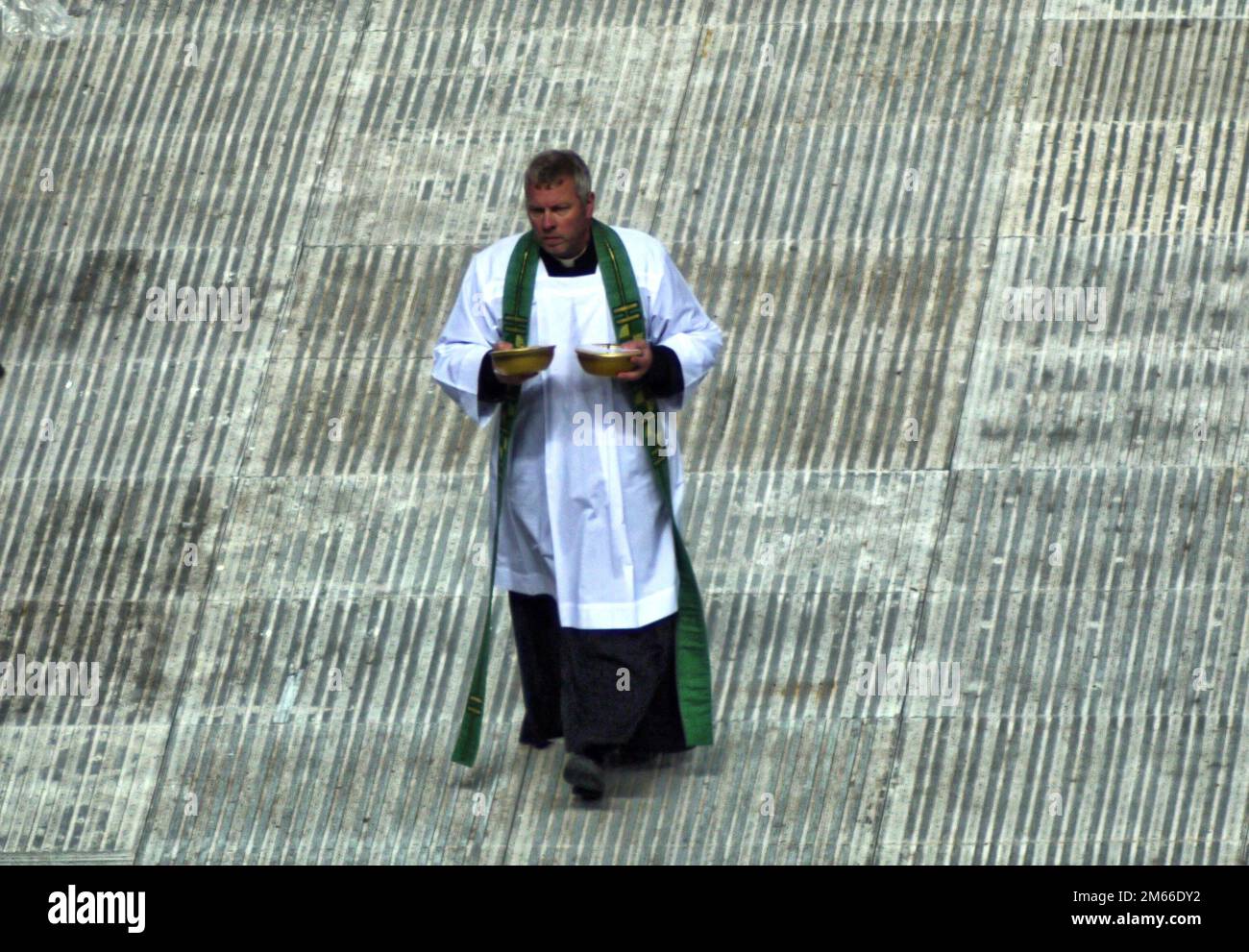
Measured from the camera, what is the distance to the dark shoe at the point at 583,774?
8078mm

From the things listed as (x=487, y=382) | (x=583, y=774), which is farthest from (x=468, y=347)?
(x=583, y=774)

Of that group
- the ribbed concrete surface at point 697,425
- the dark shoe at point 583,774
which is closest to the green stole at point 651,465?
the ribbed concrete surface at point 697,425

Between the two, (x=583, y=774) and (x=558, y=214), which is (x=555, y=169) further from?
(x=583, y=774)

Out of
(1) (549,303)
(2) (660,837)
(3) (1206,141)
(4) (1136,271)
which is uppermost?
(3) (1206,141)

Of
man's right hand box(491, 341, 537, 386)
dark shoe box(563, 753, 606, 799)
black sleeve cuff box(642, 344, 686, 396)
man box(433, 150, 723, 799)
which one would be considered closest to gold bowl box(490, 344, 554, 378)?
man's right hand box(491, 341, 537, 386)

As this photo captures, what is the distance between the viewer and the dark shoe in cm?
808

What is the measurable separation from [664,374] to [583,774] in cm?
130

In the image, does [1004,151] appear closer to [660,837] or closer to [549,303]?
[549,303]

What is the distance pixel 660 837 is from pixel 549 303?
1721 mm

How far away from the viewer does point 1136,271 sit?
10094 millimetres

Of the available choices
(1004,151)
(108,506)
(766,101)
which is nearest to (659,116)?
(766,101)

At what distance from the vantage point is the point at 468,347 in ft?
26.5

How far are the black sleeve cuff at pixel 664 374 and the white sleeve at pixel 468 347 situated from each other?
508mm

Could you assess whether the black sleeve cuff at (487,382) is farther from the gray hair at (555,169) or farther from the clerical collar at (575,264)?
the gray hair at (555,169)
